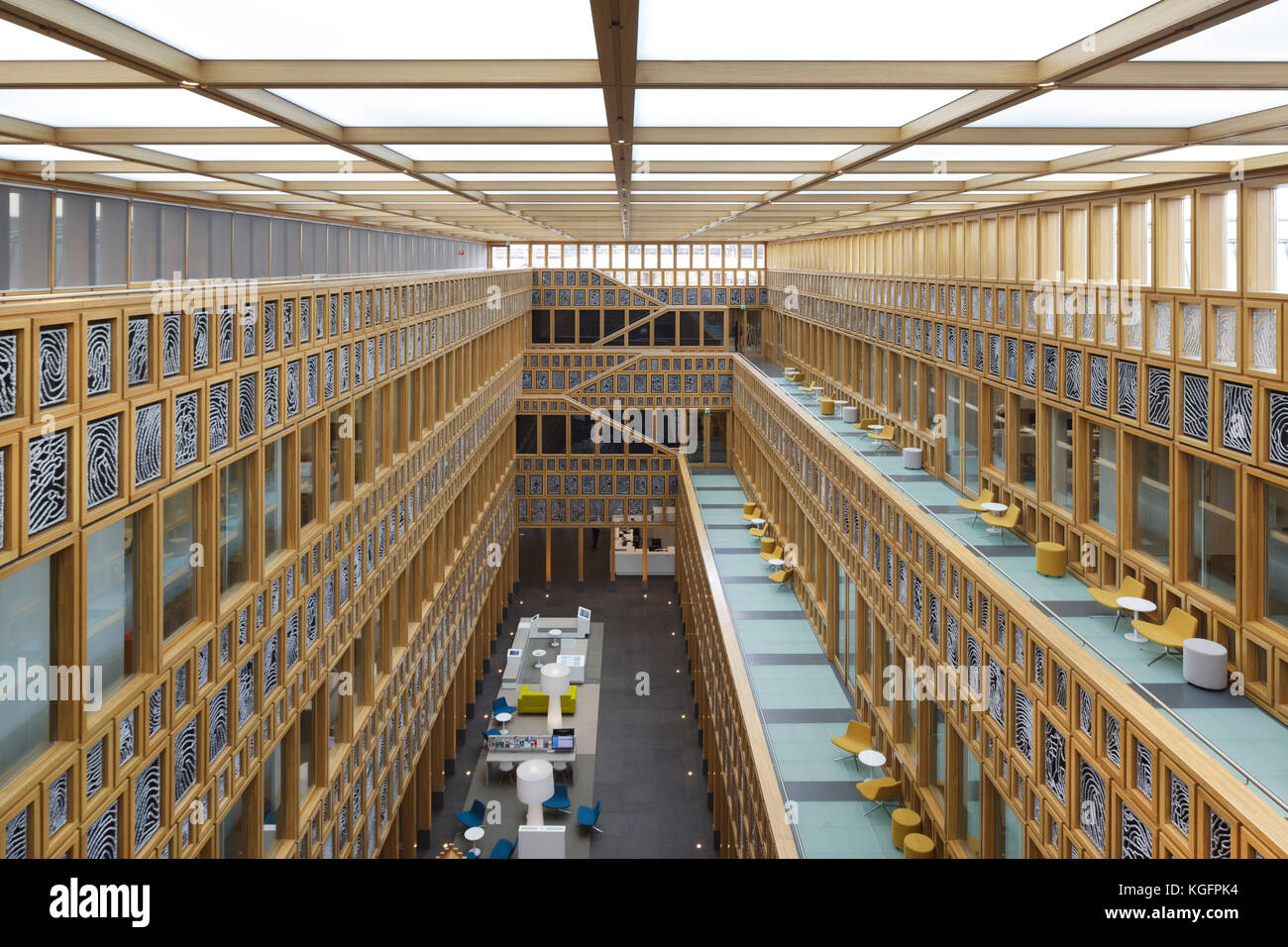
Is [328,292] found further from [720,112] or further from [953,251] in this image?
[953,251]

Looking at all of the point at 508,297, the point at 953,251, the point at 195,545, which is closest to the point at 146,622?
the point at 195,545

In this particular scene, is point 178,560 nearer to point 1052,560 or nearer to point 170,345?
point 170,345

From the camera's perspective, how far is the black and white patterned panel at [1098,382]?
920cm

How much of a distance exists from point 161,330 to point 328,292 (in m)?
3.84

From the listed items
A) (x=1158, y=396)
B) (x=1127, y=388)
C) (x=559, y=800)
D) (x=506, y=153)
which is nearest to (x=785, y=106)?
(x=506, y=153)

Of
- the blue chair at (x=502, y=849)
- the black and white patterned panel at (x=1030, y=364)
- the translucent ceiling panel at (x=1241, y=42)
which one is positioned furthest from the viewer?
the blue chair at (x=502, y=849)

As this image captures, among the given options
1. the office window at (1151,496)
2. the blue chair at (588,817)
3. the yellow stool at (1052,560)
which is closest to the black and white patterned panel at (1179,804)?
the office window at (1151,496)

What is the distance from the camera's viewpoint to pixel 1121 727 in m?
6.21

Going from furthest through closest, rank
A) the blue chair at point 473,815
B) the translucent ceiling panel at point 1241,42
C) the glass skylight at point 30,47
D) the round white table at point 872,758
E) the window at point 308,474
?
the blue chair at point 473,815, the round white table at point 872,758, the window at point 308,474, the glass skylight at point 30,47, the translucent ceiling panel at point 1241,42

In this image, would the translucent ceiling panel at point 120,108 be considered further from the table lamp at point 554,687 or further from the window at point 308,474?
the table lamp at point 554,687

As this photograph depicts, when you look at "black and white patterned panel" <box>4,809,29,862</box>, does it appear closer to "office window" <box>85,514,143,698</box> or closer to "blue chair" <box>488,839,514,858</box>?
"office window" <box>85,514,143,698</box>

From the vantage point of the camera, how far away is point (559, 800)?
55.7ft

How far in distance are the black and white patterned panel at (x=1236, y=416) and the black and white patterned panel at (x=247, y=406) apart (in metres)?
7.71

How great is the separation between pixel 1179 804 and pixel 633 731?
52.4 ft
